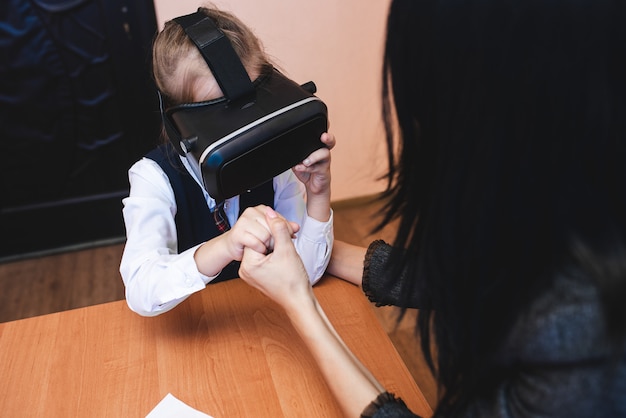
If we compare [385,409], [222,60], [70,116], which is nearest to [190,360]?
[385,409]

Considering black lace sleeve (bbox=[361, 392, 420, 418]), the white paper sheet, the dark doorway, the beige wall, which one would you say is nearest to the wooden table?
the white paper sheet

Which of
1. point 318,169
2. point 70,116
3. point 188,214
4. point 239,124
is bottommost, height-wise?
point 70,116

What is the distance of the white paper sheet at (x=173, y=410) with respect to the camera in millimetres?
766

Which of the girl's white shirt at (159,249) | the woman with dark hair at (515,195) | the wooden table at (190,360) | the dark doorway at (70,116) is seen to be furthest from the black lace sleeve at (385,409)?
the dark doorway at (70,116)

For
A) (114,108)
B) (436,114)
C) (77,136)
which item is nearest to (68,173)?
(77,136)

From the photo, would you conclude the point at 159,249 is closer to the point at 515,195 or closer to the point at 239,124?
the point at 239,124

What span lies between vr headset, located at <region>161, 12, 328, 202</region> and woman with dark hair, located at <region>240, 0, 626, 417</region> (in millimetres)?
210

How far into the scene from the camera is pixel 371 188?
2.50m

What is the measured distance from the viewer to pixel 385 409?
26.6 inches

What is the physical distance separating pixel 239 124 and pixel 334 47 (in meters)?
1.36

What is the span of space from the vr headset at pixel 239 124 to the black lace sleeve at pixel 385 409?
15.2 inches

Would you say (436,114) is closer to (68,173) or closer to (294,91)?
(294,91)

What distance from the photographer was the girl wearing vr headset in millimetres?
877

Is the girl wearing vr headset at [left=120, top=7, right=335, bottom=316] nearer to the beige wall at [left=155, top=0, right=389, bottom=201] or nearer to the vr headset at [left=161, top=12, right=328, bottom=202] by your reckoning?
the vr headset at [left=161, top=12, right=328, bottom=202]
